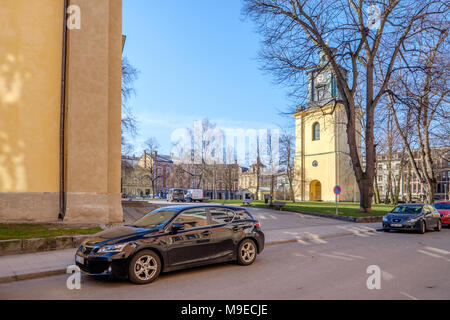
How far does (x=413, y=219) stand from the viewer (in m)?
15.4

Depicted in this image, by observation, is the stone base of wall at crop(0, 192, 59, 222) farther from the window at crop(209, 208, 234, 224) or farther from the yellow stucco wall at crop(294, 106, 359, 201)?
the yellow stucco wall at crop(294, 106, 359, 201)

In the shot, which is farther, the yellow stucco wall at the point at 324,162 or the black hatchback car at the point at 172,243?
the yellow stucco wall at the point at 324,162

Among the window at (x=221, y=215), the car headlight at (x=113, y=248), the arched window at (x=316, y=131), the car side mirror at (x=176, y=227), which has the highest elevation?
the arched window at (x=316, y=131)

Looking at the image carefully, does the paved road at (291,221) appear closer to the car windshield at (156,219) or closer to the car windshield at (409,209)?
the car windshield at (409,209)

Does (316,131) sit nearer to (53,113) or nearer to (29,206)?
(53,113)

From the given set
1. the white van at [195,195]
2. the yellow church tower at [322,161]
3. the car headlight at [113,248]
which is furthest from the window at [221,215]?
the yellow church tower at [322,161]

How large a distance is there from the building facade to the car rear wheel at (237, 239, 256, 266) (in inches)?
309

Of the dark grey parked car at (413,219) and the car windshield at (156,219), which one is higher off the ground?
the car windshield at (156,219)

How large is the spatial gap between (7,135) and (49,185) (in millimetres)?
2369

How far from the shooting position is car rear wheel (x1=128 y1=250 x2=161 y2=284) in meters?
6.29

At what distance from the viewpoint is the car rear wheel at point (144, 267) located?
6.29 m

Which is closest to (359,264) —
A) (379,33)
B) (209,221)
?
(209,221)

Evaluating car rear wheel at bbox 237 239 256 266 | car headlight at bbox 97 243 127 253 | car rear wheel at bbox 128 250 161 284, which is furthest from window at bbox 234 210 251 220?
car headlight at bbox 97 243 127 253

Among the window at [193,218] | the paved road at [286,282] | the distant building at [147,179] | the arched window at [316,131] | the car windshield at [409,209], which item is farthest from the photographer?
the distant building at [147,179]
